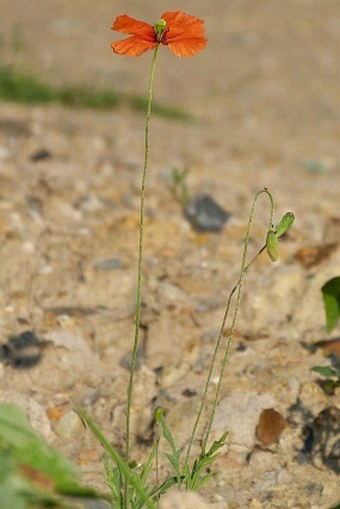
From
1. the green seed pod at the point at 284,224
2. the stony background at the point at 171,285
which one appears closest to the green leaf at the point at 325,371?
the stony background at the point at 171,285

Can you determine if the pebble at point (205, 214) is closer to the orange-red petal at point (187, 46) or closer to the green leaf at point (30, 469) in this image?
the orange-red petal at point (187, 46)

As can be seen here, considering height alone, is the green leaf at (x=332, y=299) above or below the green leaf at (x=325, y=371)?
above

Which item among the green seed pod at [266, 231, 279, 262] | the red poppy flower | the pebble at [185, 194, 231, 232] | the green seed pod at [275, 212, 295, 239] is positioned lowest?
the green seed pod at [266, 231, 279, 262]

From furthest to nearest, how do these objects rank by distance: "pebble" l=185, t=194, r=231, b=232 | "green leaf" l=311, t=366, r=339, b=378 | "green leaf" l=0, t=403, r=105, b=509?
"pebble" l=185, t=194, r=231, b=232, "green leaf" l=311, t=366, r=339, b=378, "green leaf" l=0, t=403, r=105, b=509

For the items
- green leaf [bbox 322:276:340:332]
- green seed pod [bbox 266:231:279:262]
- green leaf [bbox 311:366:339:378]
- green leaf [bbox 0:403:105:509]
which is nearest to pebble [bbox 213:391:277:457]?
green leaf [bbox 311:366:339:378]

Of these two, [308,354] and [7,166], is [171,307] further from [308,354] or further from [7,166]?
[7,166]

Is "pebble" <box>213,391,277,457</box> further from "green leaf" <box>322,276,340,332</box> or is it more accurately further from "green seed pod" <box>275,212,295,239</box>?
"green seed pod" <box>275,212,295,239</box>

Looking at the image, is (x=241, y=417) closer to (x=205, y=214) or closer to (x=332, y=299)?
(x=332, y=299)
